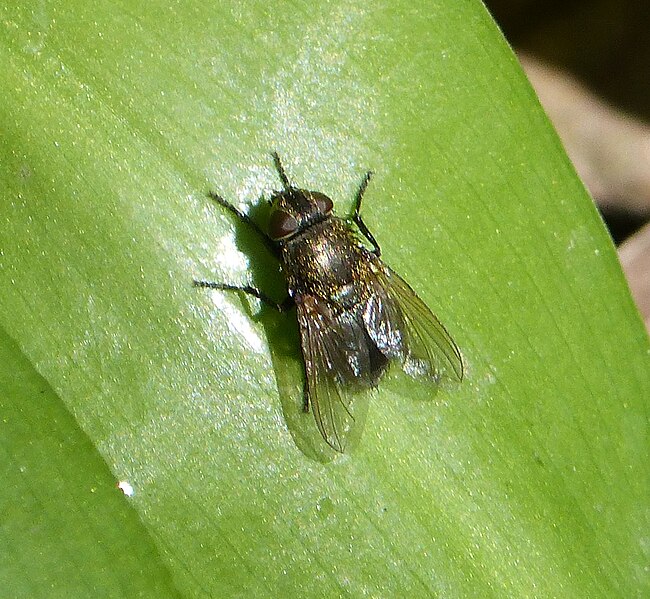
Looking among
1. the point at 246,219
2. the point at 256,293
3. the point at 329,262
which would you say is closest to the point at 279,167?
the point at 246,219

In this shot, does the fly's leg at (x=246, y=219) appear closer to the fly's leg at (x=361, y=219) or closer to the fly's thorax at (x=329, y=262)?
the fly's thorax at (x=329, y=262)

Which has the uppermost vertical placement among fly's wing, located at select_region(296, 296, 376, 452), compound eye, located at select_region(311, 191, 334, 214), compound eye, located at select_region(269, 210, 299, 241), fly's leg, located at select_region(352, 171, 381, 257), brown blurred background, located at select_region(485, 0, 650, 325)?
brown blurred background, located at select_region(485, 0, 650, 325)

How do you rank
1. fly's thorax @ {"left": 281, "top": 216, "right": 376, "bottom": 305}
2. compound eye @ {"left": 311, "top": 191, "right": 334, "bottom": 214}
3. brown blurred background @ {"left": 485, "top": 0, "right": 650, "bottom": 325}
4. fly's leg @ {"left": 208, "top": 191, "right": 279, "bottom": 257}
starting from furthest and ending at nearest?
brown blurred background @ {"left": 485, "top": 0, "right": 650, "bottom": 325} → fly's thorax @ {"left": 281, "top": 216, "right": 376, "bottom": 305} → compound eye @ {"left": 311, "top": 191, "right": 334, "bottom": 214} → fly's leg @ {"left": 208, "top": 191, "right": 279, "bottom": 257}

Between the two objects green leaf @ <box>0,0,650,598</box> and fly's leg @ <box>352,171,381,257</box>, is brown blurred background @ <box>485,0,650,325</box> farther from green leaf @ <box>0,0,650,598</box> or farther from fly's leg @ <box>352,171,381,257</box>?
fly's leg @ <box>352,171,381,257</box>

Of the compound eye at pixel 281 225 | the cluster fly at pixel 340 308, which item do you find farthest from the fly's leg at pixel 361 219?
the compound eye at pixel 281 225

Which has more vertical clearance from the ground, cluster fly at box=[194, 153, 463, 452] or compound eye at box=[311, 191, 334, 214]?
compound eye at box=[311, 191, 334, 214]

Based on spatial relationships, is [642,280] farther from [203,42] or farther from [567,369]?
[203,42]

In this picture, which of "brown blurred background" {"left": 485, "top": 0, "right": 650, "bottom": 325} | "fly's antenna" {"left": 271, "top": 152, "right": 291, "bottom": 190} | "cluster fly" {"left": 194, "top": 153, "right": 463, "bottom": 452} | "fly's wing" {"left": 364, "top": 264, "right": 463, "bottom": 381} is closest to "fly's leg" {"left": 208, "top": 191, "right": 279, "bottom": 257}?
"cluster fly" {"left": 194, "top": 153, "right": 463, "bottom": 452}

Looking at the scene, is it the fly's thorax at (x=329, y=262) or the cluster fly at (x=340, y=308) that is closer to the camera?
the cluster fly at (x=340, y=308)

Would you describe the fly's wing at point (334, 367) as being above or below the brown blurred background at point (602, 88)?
below
